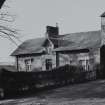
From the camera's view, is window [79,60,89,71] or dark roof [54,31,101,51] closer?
window [79,60,89,71]

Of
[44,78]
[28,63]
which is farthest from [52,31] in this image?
[44,78]

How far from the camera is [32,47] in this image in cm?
4016

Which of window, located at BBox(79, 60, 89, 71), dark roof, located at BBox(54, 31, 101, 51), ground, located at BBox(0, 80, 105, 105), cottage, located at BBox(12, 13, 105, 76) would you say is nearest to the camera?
ground, located at BBox(0, 80, 105, 105)

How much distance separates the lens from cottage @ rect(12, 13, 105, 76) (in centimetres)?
3206

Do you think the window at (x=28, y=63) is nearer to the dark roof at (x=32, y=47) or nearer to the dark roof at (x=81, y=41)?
the dark roof at (x=32, y=47)

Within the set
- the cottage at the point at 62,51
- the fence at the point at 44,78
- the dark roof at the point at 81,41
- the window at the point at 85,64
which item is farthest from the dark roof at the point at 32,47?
the fence at the point at 44,78

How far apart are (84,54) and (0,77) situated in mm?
16585

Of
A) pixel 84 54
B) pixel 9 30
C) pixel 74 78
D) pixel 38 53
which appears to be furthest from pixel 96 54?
pixel 9 30

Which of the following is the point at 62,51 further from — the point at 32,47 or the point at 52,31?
the point at 32,47

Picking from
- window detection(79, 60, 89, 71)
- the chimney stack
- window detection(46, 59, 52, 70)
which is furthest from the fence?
the chimney stack

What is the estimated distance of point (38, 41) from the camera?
41375 mm

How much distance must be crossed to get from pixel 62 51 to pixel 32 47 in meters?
6.90

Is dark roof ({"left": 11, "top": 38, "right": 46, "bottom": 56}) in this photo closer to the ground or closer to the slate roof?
the slate roof

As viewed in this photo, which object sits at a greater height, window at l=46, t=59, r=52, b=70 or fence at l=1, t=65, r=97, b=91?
window at l=46, t=59, r=52, b=70
